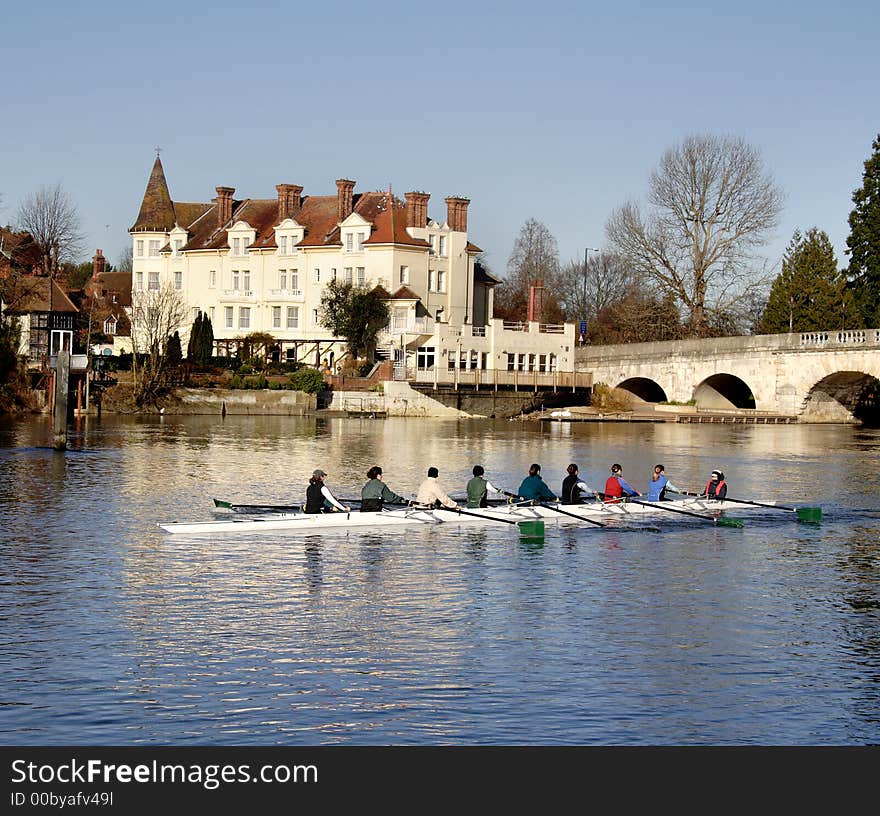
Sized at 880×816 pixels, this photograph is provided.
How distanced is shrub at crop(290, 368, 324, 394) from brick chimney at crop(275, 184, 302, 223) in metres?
18.5

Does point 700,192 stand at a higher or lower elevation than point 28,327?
higher

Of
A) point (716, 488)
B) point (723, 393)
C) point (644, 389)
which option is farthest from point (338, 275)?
point (716, 488)

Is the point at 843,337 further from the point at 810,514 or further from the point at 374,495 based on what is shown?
the point at 374,495

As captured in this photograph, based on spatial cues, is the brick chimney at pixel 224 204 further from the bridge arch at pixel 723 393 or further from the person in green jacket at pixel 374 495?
the person in green jacket at pixel 374 495

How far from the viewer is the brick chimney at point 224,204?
9431 centimetres

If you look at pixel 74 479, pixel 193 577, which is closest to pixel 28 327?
pixel 74 479

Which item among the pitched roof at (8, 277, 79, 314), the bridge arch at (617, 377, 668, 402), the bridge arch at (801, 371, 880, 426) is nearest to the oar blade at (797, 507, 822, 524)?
the bridge arch at (801, 371, 880, 426)

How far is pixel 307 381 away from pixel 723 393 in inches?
1162

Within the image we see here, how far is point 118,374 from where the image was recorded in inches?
2945

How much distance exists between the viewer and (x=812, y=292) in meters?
91.1

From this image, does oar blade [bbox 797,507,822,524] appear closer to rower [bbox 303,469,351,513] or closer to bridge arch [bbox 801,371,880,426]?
rower [bbox 303,469,351,513]
